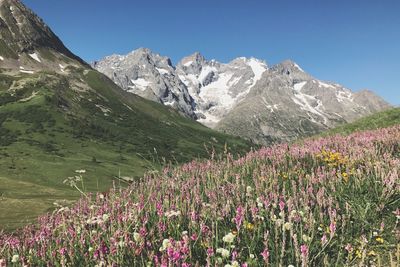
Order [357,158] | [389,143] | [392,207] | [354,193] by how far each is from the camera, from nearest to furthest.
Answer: [392,207]
[354,193]
[357,158]
[389,143]

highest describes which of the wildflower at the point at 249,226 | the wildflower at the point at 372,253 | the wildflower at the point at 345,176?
the wildflower at the point at 345,176

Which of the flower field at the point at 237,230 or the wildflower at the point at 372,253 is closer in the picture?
the flower field at the point at 237,230

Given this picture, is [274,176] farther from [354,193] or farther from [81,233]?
[81,233]

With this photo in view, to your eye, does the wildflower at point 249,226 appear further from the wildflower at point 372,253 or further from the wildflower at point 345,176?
the wildflower at point 345,176

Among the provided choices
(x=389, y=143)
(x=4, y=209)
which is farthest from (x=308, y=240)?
(x=4, y=209)

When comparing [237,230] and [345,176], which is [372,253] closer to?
[237,230]

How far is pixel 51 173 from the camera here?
166625 millimetres

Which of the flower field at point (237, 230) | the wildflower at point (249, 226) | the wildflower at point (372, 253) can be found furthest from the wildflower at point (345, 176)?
the wildflower at point (249, 226)

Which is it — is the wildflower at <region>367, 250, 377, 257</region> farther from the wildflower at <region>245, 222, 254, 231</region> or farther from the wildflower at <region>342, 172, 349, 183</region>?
the wildflower at <region>342, 172, 349, 183</region>

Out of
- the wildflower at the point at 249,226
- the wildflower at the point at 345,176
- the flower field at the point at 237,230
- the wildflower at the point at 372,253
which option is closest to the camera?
the flower field at the point at 237,230

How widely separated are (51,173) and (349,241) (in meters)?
172

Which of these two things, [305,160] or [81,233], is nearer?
[81,233]

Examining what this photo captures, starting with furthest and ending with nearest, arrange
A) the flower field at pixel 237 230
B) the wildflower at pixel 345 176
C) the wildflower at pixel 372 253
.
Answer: the wildflower at pixel 345 176, the wildflower at pixel 372 253, the flower field at pixel 237 230

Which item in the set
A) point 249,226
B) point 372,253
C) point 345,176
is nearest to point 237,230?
point 249,226
